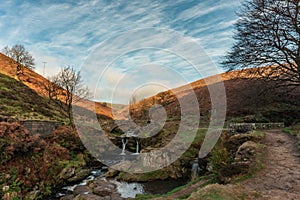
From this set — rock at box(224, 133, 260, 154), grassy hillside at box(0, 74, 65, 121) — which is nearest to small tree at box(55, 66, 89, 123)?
grassy hillside at box(0, 74, 65, 121)

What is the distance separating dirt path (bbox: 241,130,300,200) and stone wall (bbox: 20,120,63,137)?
17.9m

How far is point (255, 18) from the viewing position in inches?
607

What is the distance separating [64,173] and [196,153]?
33.2ft

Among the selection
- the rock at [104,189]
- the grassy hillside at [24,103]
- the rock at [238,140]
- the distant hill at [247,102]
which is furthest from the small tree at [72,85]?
the rock at [238,140]

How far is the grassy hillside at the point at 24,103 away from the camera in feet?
105

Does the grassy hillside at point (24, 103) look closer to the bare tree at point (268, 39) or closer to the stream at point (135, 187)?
the stream at point (135, 187)

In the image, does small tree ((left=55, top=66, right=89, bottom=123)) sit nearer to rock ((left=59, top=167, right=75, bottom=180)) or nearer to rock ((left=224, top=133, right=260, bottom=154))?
rock ((left=59, top=167, right=75, bottom=180))

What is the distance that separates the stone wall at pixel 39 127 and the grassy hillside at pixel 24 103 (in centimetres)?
1065

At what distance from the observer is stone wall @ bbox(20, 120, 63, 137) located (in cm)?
1884

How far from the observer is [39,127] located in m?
19.8

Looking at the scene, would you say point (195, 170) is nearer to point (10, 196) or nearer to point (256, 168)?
point (256, 168)

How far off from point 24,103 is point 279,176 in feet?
128

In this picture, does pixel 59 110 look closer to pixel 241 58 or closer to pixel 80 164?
pixel 80 164

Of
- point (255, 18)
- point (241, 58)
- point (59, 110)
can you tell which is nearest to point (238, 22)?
point (255, 18)
